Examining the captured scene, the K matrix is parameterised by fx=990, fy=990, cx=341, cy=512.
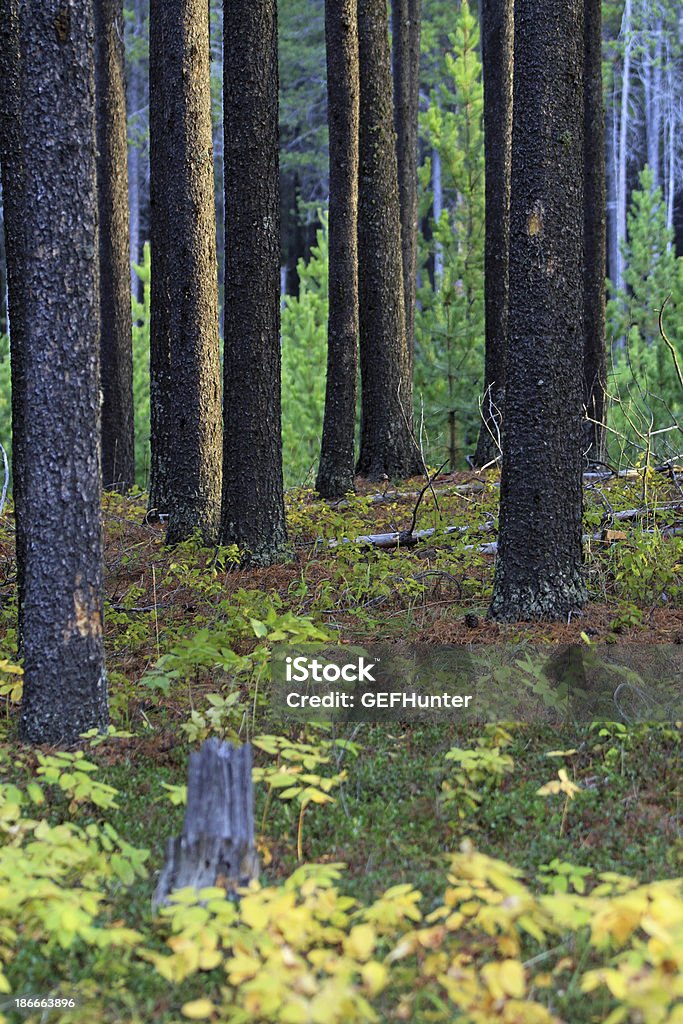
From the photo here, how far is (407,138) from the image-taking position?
Answer: 14531 mm

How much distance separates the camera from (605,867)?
4012 mm

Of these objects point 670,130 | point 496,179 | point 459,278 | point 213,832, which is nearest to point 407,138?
point 459,278

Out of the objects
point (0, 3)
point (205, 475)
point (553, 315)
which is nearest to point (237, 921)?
point (553, 315)

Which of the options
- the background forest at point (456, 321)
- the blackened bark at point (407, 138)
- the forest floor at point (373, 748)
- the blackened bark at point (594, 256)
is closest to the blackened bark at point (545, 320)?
the forest floor at point (373, 748)

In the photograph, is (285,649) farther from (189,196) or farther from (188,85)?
(188,85)

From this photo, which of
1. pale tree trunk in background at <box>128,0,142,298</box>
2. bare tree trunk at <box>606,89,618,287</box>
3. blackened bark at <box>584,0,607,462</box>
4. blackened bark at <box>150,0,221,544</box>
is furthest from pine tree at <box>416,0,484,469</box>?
bare tree trunk at <box>606,89,618,287</box>

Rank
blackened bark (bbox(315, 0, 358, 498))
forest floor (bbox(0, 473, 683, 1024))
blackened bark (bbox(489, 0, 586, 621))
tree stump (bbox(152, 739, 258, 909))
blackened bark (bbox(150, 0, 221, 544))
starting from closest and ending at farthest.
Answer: forest floor (bbox(0, 473, 683, 1024)), tree stump (bbox(152, 739, 258, 909)), blackened bark (bbox(489, 0, 586, 621)), blackened bark (bbox(150, 0, 221, 544)), blackened bark (bbox(315, 0, 358, 498))

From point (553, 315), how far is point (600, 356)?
20.9 feet

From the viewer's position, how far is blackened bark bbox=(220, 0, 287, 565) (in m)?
7.96

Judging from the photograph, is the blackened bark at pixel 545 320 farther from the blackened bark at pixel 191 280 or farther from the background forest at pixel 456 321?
the blackened bark at pixel 191 280

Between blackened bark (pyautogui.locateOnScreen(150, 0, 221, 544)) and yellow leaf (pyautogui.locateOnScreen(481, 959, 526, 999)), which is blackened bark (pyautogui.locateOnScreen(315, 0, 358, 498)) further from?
yellow leaf (pyautogui.locateOnScreen(481, 959, 526, 999))

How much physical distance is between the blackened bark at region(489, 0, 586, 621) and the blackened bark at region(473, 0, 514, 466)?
552cm

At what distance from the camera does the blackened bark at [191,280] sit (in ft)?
29.5

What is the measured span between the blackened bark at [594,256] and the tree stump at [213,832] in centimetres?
905
